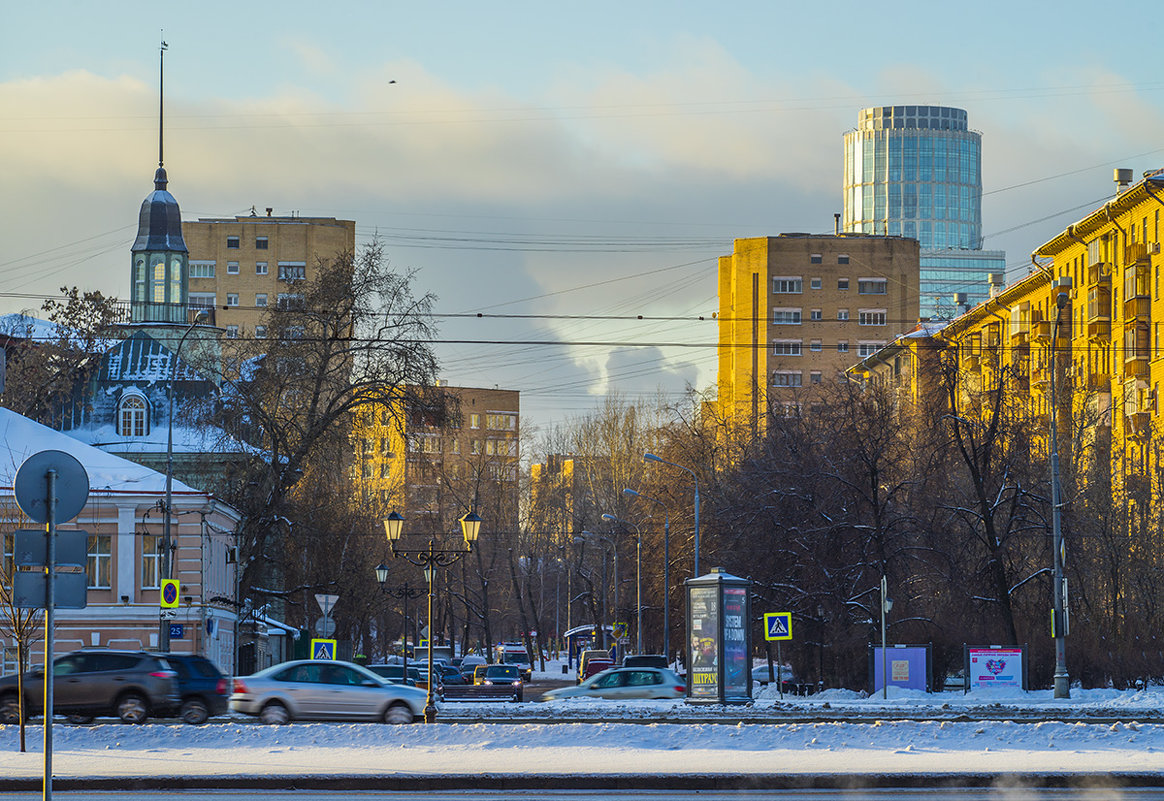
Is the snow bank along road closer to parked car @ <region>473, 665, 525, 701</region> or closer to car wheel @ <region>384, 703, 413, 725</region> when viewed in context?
car wheel @ <region>384, 703, 413, 725</region>

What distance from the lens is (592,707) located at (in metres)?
35.2

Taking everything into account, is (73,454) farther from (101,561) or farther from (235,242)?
(235,242)

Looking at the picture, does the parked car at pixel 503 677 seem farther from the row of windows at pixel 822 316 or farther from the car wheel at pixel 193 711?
the row of windows at pixel 822 316

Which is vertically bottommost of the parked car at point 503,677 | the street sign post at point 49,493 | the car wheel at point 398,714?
the parked car at point 503,677

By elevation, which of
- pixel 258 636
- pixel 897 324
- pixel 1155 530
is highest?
pixel 897 324

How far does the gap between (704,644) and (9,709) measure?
51.1ft

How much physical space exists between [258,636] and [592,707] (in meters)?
30.5

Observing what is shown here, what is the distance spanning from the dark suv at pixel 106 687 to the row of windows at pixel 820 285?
10342 cm

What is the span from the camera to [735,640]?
1448 inches

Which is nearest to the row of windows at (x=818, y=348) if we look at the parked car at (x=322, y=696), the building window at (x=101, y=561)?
the building window at (x=101, y=561)

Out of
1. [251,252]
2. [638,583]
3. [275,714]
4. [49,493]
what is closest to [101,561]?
[275,714]

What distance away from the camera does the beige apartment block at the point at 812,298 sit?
12900cm

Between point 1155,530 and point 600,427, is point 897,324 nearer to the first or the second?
point 600,427

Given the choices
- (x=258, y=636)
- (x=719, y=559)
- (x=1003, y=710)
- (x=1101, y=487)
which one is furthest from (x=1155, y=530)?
(x=258, y=636)
